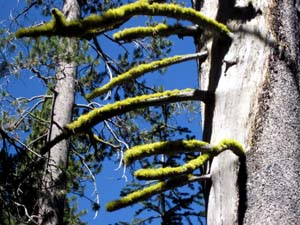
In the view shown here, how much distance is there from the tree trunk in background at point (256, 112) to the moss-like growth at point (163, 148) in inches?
5.4

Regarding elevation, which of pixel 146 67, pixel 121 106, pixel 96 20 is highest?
pixel 146 67

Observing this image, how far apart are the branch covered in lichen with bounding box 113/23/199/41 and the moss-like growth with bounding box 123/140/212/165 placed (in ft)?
1.55

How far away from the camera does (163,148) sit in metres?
2.13

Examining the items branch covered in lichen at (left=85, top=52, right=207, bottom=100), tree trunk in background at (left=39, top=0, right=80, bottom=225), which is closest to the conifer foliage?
branch covered in lichen at (left=85, top=52, right=207, bottom=100)

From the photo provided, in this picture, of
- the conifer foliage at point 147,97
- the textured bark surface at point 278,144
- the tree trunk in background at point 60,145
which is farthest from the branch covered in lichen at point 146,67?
the tree trunk in background at point 60,145

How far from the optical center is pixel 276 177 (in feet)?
6.86

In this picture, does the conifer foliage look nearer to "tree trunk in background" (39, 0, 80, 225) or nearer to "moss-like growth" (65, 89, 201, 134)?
"moss-like growth" (65, 89, 201, 134)

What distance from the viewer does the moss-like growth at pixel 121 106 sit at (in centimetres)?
228

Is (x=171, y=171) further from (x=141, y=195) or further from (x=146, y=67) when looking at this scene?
(x=146, y=67)

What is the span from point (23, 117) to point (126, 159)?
21.9ft

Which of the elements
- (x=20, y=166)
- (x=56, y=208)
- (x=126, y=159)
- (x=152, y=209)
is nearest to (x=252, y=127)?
(x=126, y=159)

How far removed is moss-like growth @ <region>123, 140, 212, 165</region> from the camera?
2.07 metres

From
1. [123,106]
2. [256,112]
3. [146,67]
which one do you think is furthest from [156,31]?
[256,112]

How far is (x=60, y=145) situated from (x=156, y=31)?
5757mm
